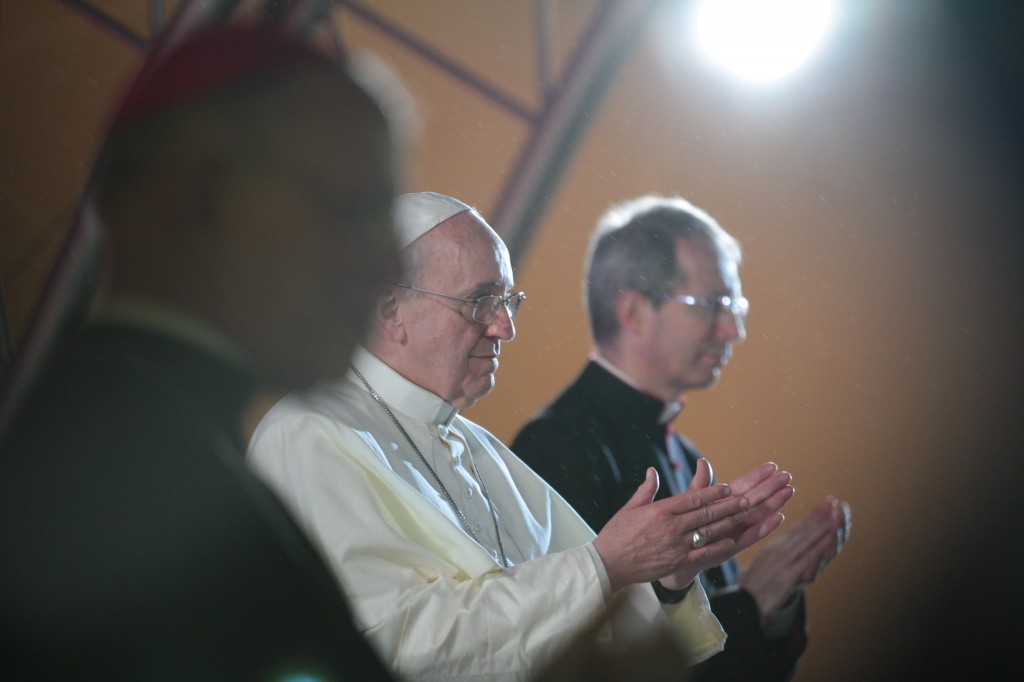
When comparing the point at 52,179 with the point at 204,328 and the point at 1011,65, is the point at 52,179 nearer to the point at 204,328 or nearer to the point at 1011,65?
the point at 204,328

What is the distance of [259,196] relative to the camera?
1111mm

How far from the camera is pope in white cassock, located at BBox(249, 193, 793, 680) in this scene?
2.00 metres

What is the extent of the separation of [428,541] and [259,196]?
1.24m

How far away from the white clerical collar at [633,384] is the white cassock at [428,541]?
754 millimetres

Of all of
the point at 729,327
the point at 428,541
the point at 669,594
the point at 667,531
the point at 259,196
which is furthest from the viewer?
the point at 729,327

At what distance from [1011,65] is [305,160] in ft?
13.2

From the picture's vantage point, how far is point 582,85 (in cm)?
408

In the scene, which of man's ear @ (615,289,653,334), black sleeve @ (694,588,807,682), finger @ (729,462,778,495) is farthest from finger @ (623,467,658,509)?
man's ear @ (615,289,653,334)

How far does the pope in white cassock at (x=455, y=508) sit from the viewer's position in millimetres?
1996

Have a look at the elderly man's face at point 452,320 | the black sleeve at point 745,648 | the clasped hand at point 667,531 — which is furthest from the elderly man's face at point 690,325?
the clasped hand at point 667,531

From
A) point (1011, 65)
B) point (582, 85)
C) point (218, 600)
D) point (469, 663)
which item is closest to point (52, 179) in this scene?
point (582, 85)

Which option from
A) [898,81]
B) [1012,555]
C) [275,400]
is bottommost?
[275,400]

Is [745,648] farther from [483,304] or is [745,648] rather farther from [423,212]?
[423,212]

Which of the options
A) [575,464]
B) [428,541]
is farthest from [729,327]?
[428,541]
